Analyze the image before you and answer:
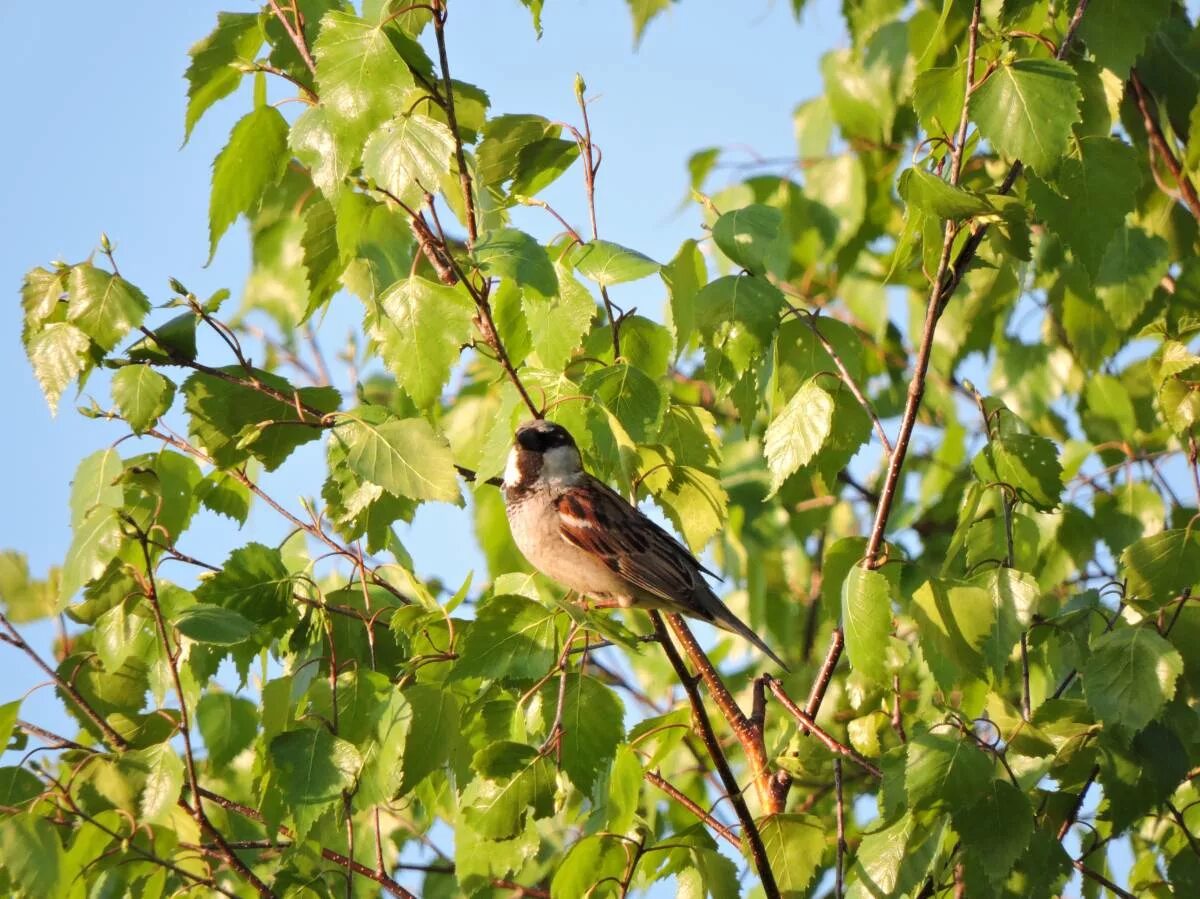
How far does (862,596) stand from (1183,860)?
124 cm

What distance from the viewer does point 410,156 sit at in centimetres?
314

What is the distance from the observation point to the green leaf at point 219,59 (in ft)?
12.4

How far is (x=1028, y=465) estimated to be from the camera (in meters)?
3.60

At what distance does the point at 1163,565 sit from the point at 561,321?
166 cm

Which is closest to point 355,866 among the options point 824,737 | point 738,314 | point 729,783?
point 729,783

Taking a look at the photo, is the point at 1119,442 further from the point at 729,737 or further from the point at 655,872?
the point at 655,872

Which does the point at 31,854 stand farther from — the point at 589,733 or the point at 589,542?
the point at 589,542

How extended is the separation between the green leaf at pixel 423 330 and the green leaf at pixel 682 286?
0.73 meters

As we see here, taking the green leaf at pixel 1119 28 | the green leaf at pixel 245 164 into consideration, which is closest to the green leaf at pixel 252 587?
the green leaf at pixel 245 164

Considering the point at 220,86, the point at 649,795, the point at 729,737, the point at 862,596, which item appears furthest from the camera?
the point at 729,737

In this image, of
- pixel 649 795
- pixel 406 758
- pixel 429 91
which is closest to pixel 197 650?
pixel 406 758

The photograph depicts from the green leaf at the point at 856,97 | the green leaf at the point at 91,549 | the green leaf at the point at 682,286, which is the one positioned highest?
the green leaf at the point at 856,97

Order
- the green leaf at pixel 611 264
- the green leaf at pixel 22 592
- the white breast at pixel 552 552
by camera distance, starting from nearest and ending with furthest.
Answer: the green leaf at pixel 611 264, the green leaf at pixel 22 592, the white breast at pixel 552 552

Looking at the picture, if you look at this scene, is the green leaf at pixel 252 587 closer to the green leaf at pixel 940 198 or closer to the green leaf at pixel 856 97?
the green leaf at pixel 940 198
